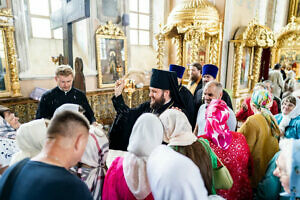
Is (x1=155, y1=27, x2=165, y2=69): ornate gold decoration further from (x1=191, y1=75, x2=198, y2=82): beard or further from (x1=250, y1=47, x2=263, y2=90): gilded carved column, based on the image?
(x1=250, y1=47, x2=263, y2=90): gilded carved column

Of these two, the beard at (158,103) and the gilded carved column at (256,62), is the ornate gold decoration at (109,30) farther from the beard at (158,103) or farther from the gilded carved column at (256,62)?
the beard at (158,103)

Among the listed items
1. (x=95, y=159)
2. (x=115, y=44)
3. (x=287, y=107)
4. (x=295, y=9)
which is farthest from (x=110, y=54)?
(x=295, y=9)

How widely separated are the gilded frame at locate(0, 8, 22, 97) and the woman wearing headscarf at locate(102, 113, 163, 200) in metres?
4.68

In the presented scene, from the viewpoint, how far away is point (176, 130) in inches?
55.3

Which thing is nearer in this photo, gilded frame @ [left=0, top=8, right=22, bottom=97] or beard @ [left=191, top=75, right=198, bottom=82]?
beard @ [left=191, top=75, right=198, bottom=82]

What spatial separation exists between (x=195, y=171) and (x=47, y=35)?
6.16m

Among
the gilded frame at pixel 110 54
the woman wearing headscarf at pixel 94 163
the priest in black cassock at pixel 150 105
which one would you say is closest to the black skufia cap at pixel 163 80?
the priest in black cassock at pixel 150 105

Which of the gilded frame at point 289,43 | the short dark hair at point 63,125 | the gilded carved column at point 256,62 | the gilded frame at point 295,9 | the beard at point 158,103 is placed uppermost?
the gilded frame at point 295,9

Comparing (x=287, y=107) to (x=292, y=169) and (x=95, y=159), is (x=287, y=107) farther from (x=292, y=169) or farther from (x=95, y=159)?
(x=95, y=159)

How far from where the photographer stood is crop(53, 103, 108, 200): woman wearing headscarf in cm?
139

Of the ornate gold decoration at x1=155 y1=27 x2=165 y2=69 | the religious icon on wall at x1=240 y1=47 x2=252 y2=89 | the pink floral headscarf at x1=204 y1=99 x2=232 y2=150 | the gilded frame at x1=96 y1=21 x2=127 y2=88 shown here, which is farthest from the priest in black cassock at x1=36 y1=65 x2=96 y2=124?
the religious icon on wall at x1=240 y1=47 x2=252 y2=89

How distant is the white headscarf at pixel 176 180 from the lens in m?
0.91

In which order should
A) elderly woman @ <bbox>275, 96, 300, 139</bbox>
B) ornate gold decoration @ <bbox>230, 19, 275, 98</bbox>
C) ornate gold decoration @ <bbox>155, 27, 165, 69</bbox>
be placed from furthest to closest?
ornate gold decoration @ <bbox>155, 27, 165, 69</bbox> → ornate gold decoration @ <bbox>230, 19, 275, 98</bbox> → elderly woman @ <bbox>275, 96, 300, 139</bbox>

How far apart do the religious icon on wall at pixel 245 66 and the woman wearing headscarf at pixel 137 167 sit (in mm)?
5379
